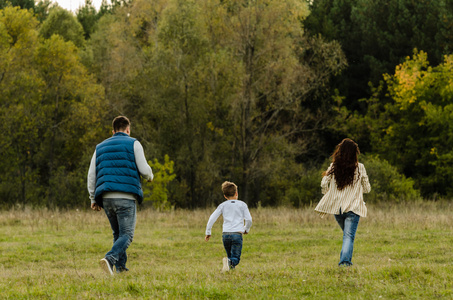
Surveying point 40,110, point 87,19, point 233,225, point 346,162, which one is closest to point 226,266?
point 233,225

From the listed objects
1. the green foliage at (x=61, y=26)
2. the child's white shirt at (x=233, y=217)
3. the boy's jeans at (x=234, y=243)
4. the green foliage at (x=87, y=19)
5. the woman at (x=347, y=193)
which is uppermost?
the green foliage at (x=87, y=19)

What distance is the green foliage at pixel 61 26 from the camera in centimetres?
4900

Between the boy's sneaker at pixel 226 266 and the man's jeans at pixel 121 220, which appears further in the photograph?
the boy's sneaker at pixel 226 266

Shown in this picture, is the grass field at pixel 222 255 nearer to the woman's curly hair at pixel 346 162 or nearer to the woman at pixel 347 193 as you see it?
the woman at pixel 347 193

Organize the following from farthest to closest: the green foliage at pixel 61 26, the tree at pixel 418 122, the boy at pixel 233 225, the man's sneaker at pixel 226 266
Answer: the green foliage at pixel 61 26 < the tree at pixel 418 122 < the boy at pixel 233 225 < the man's sneaker at pixel 226 266

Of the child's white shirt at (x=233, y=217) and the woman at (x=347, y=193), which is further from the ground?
the woman at (x=347, y=193)

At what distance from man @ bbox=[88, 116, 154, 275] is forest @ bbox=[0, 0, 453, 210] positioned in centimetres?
2390

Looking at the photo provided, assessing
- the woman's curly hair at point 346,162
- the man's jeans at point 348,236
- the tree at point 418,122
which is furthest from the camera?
the tree at point 418,122

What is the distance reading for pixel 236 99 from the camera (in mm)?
35594

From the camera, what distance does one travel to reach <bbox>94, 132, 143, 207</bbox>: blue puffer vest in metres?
8.10

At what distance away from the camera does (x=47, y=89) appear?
1623 inches

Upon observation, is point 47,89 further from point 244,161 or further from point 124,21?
point 244,161

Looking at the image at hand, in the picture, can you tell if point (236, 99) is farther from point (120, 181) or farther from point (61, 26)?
point (120, 181)

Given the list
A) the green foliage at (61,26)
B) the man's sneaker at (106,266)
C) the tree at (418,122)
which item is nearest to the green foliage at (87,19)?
the green foliage at (61,26)
